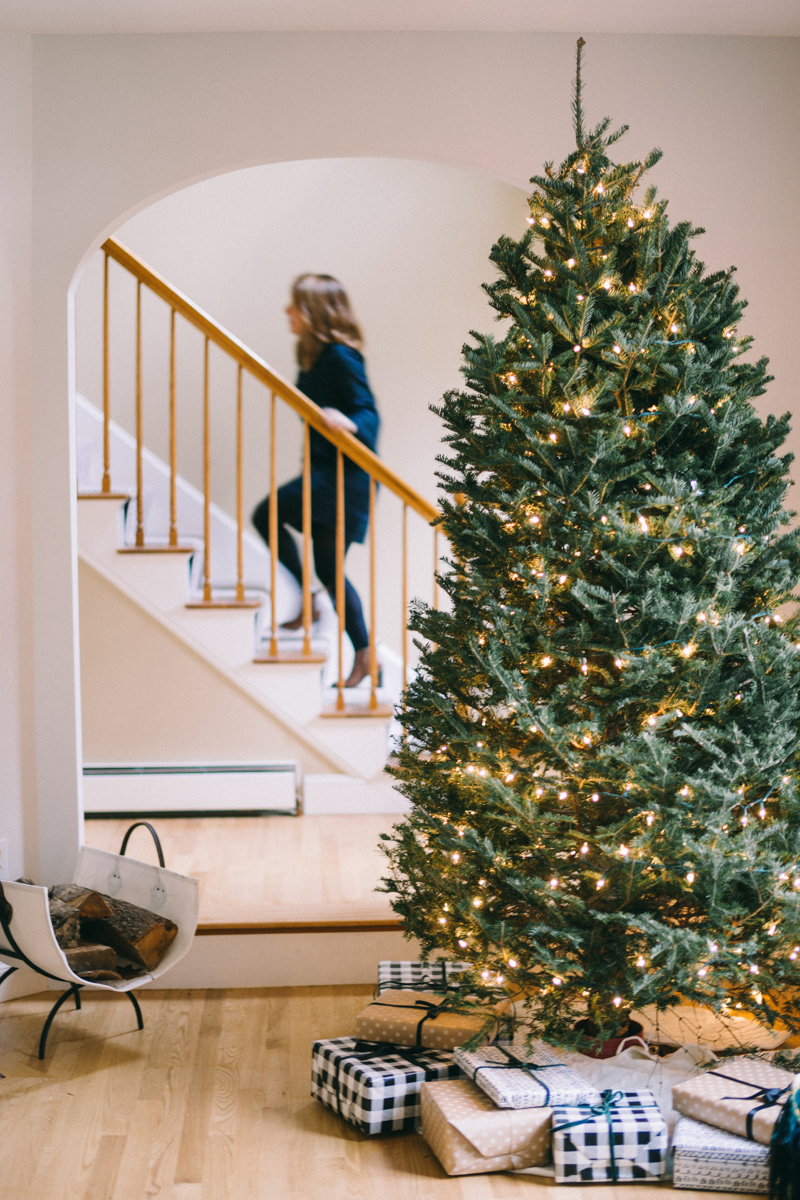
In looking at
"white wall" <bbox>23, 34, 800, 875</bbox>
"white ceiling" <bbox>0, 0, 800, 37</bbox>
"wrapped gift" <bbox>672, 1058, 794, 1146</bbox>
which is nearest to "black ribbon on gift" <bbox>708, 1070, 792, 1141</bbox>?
"wrapped gift" <bbox>672, 1058, 794, 1146</bbox>

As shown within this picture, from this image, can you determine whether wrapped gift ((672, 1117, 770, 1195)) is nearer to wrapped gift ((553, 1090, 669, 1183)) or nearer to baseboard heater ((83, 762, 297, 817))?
wrapped gift ((553, 1090, 669, 1183))

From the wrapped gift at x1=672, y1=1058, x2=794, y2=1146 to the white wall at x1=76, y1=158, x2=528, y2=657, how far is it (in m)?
3.31

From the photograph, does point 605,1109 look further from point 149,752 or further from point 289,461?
point 289,461

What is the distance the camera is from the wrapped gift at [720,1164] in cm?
191

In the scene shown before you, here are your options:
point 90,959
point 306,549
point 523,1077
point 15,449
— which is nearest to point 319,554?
point 306,549

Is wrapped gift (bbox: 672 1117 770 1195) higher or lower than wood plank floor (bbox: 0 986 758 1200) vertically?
higher

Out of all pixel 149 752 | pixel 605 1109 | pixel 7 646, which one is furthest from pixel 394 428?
pixel 605 1109

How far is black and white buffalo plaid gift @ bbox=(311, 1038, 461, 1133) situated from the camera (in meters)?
2.08

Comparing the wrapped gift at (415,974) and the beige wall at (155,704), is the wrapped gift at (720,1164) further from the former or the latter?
the beige wall at (155,704)

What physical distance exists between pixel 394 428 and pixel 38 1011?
3344 mm

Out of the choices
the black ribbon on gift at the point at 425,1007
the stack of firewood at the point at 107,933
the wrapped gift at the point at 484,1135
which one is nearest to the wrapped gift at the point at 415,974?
the black ribbon on gift at the point at 425,1007

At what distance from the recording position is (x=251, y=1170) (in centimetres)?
197

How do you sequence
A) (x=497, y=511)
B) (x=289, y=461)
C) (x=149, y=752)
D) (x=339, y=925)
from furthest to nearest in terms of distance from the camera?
(x=289, y=461) < (x=149, y=752) < (x=339, y=925) < (x=497, y=511)

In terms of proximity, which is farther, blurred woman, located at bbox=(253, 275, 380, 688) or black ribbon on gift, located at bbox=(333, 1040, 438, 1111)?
blurred woman, located at bbox=(253, 275, 380, 688)
